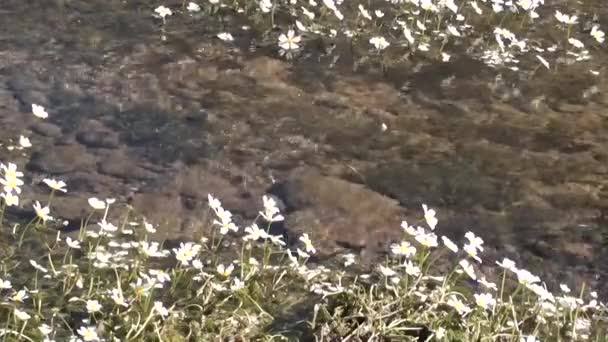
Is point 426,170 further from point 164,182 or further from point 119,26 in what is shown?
point 119,26

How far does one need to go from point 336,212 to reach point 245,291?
23.6 inches

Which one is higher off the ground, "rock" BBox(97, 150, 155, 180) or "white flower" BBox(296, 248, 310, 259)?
"white flower" BBox(296, 248, 310, 259)

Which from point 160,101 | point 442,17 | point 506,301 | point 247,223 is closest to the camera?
point 506,301

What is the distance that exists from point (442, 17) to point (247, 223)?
2246mm

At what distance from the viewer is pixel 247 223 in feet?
10.7

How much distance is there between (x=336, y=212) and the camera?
3363mm

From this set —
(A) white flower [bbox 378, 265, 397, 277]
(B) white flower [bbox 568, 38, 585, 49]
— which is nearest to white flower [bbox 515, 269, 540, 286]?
(A) white flower [bbox 378, 265, 397, 277]

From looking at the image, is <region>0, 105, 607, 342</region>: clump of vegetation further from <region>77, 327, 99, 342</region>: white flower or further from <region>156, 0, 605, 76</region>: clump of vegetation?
<region>156, 0, 605, 76</region>: clump of vegetation

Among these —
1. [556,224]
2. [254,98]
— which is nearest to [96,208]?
[254,98]

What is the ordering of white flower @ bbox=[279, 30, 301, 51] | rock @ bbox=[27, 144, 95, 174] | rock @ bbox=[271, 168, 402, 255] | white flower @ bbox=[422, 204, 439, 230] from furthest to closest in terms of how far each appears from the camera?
white flower @ bbox=[279, 30, 301, 51] < rock @ bbox=[27, 144, 95, 174] < rock @ bbox=[271, 168, 402, 255] < white flower @ bbox=[422, 204, 439, 230]

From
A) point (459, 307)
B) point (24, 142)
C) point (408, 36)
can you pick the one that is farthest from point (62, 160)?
point (408, 36)

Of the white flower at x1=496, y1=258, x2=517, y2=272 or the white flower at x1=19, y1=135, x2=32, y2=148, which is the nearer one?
the white flower at x1=496, y1=258, x2=517, y2=272

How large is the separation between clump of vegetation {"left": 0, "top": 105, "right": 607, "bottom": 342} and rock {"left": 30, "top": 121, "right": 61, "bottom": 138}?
1.21 ft

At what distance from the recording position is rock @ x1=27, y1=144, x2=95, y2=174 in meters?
3.39
